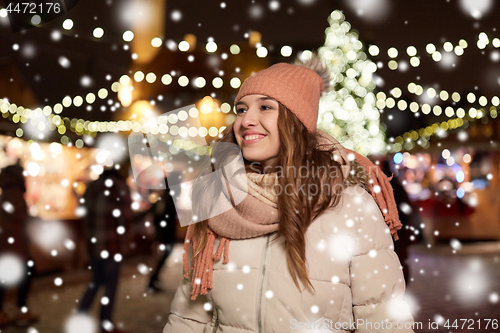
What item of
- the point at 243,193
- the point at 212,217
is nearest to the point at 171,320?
the point at 212,217

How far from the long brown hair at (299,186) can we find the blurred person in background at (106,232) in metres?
3.03

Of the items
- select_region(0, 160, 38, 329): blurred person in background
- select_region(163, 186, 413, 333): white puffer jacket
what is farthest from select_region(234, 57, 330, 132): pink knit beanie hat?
select_region(0, 160, 38, 329): blurred person in background

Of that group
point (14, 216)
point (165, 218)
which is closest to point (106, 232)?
point (14, 216)

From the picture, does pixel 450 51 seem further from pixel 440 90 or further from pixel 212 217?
pixel 212 217

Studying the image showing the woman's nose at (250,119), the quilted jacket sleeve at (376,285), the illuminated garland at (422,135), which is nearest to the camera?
the quilted jacket sleeve at (376,285)

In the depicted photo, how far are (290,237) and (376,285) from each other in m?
0.34

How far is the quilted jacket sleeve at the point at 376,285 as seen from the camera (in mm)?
1359

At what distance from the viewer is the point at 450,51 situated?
6.09m

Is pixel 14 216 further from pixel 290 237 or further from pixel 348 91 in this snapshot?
pixel 348 91

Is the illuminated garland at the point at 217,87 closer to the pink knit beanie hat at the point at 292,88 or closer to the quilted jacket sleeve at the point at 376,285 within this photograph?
the pink knit beanie hat at the point at 292,88

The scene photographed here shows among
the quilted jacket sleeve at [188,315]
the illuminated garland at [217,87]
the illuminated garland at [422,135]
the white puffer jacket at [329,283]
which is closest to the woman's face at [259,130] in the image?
the white puffer jacket at [329,283]

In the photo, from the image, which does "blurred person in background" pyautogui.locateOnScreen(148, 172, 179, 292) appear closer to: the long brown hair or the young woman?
the young woman

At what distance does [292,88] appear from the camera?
1607 millimetres

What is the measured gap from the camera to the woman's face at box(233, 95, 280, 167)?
59.7 inches
